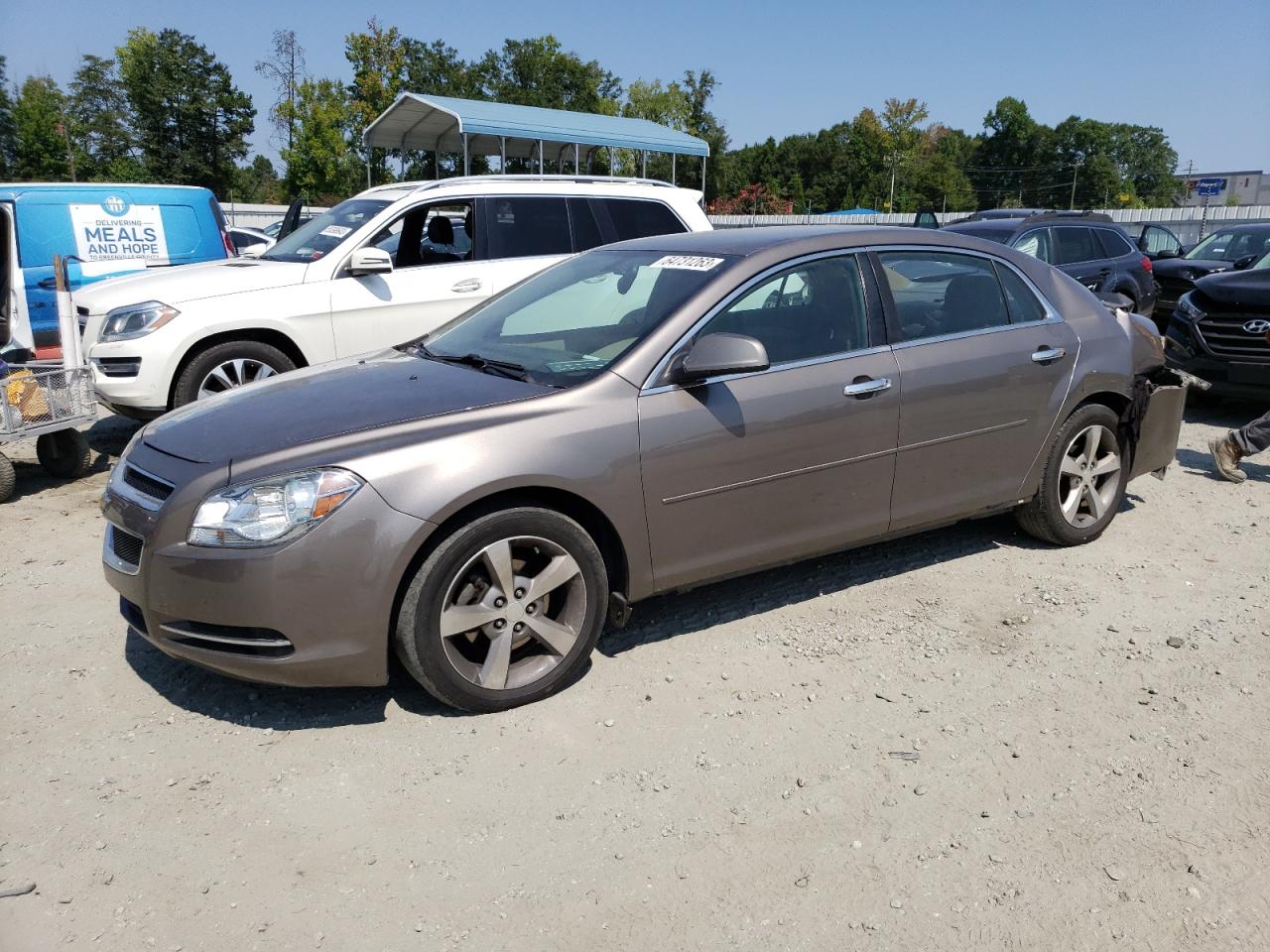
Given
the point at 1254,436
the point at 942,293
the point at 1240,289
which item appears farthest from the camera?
the point at 1240,289

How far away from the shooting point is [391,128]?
2177 cm

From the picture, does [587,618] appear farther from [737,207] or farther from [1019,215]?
[737,207]

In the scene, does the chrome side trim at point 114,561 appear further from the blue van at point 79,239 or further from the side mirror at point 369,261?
the blue van at point 79,239

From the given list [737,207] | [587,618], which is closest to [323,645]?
[587,618]

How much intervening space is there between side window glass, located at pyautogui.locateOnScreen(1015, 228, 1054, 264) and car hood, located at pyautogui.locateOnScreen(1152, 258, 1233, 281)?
291cm

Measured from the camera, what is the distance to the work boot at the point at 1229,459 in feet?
21.4

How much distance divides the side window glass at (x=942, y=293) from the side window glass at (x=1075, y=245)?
7.37 m

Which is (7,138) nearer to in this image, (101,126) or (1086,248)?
(101,126)

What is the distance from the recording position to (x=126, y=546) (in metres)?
3.38

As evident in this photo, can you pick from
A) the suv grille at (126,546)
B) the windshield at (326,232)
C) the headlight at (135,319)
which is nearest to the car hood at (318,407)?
the suv grille at (126,546)

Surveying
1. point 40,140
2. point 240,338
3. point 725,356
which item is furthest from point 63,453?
point 40,140

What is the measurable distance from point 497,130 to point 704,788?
1749 centimetres

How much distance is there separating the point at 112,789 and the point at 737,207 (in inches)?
2515

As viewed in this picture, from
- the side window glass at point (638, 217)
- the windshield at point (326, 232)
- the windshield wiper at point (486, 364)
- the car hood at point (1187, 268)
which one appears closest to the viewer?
the windshield wiper at point (486, 364)
